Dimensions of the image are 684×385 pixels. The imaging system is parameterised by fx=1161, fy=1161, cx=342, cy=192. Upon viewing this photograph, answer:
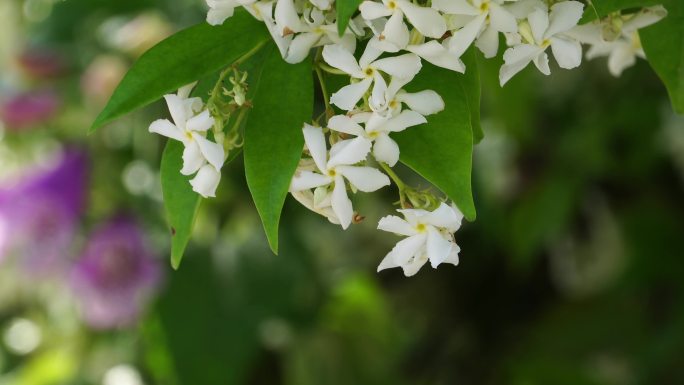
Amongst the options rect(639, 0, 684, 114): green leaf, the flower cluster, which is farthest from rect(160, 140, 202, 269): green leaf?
rect(639, 0, 684, 114): green leaf

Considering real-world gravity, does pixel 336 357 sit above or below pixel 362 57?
below

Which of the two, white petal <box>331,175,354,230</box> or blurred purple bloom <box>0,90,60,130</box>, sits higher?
white petal <box>331,175,354,230</box>

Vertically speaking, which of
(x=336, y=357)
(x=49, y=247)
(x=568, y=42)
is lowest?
(x=336, y=357)

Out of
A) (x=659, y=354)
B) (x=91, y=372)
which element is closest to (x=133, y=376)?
(x=91, y=372)

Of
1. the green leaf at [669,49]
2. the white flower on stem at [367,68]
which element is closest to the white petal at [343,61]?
the white flower on stem at [367,68]

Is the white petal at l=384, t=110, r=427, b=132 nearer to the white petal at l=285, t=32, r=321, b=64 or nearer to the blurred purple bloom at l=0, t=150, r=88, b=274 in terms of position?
the white petal at l=285, t=32, r=321, b=64

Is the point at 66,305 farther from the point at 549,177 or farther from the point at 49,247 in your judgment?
the point at 549,177

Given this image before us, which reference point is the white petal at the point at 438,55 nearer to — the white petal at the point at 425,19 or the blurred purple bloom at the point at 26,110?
the white petal at the point at 425,19

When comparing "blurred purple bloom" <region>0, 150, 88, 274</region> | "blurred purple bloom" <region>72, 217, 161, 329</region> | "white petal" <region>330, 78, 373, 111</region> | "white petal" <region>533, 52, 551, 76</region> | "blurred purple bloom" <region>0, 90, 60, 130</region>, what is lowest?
"blurred purple bloom" <region>72, 217, 161, 329</region>
